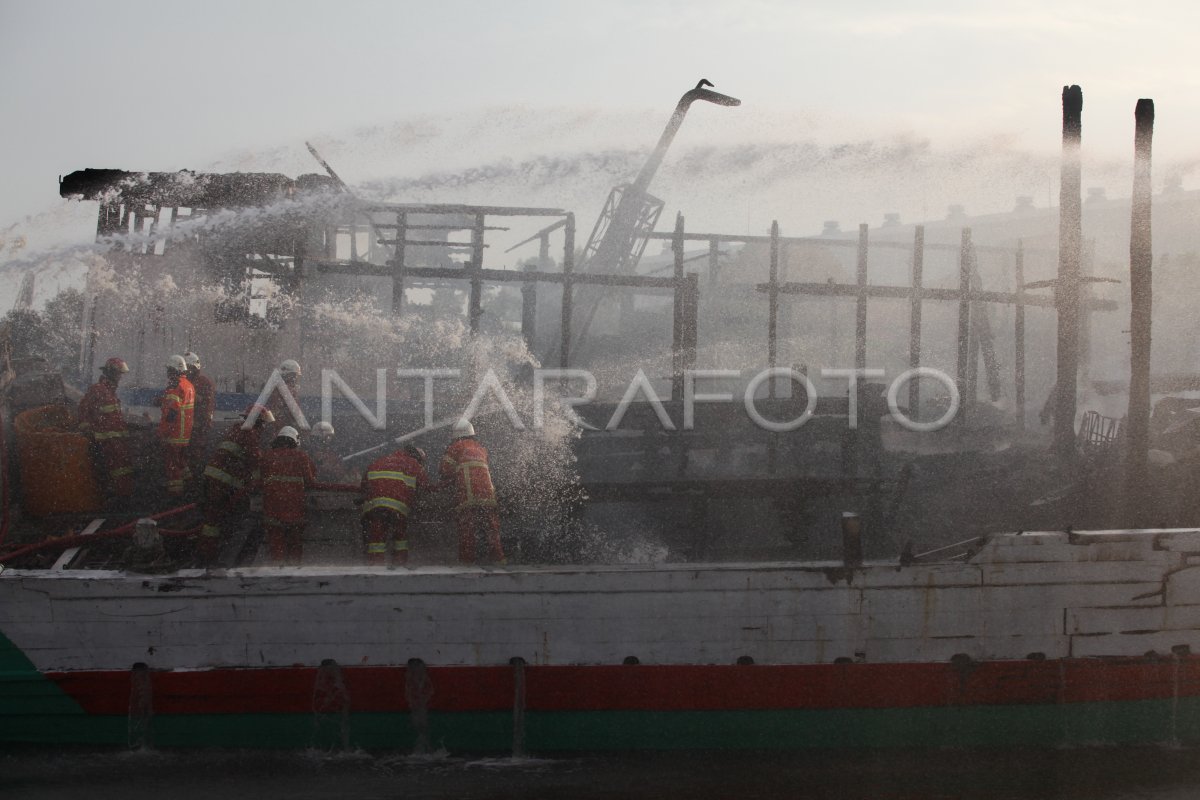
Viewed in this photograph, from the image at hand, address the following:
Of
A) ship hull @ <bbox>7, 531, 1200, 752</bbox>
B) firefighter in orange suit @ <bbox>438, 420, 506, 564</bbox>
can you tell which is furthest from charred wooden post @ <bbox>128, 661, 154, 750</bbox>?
firefighter in orange suit @ <bbox>438, 420, 506, 564</bbox>

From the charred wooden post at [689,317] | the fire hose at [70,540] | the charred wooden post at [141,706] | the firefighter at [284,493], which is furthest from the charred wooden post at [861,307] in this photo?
the charred wooden post at [141,706]

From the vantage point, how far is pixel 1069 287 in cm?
1159

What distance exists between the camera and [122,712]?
21.9 feet

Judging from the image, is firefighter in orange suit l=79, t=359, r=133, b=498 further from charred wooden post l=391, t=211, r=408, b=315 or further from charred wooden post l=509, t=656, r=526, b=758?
charred wooden post l=391, t=211, r=408, b=315

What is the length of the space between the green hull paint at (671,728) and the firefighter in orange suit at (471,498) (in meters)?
1.42

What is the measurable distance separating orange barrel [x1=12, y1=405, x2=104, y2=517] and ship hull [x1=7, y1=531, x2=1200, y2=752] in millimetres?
1827

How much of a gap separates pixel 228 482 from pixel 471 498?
2.09 metres

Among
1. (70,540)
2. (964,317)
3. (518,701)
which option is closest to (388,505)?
(518,701)

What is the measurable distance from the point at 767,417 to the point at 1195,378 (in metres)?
8.58

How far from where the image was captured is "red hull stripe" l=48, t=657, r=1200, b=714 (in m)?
6.62

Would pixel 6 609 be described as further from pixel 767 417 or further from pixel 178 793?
pixel 767 417

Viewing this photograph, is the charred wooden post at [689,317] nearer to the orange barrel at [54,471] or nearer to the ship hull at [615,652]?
the ship hull at [615,652]

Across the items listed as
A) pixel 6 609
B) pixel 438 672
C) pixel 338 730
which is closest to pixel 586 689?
pixel 438 672

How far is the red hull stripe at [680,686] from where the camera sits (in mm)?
6625
